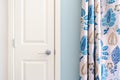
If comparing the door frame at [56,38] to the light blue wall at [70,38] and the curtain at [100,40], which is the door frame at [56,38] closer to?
the light blue wall at [70,38]

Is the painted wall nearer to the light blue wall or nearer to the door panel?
the door panel

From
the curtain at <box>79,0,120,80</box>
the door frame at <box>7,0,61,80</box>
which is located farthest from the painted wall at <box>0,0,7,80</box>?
the curtain at <box>79,0,120,80</box>

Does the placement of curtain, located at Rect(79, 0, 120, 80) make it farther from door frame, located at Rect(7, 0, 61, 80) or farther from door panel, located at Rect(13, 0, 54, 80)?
door panel, located at Rect(13, 0, 54, 80)

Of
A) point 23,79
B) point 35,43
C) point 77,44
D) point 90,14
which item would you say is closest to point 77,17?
point 90,14

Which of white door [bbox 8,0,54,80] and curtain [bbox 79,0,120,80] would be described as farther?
white door [bbox 8,0,54,80]

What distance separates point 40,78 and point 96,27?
938mm

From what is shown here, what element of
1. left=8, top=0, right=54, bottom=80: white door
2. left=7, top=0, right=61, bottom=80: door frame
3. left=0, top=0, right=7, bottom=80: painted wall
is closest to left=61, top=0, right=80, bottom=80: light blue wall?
left=7, top=0, right=61, bottom=80: door frame

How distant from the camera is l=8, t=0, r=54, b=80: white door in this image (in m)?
2.27

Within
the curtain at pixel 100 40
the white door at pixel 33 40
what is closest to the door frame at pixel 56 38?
the white door at pixel 33 40

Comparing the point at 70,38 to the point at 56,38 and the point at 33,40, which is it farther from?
the point at 33,40

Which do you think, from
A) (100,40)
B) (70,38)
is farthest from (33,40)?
(100,40)

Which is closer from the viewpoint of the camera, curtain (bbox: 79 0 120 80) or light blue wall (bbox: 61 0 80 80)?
curtain (bbox: 79 0 120 80)

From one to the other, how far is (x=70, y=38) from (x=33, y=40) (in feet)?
1.53

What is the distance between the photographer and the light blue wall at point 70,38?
221 centimetres
